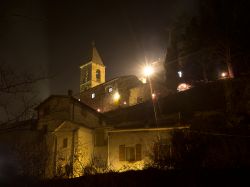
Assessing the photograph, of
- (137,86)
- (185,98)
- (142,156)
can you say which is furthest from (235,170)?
(137,86)

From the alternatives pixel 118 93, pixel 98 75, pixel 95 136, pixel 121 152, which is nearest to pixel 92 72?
pixel 98 75

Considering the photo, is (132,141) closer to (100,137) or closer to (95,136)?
(100,137)

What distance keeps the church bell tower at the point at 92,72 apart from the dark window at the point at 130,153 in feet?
164

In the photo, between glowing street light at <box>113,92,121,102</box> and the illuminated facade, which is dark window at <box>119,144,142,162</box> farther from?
glowing street light at <box>113,92,121,102</box>

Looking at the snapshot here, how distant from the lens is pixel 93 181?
1191cm

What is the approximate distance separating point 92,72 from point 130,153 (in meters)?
54.2

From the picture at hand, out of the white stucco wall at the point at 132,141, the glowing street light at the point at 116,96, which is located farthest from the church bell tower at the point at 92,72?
the white stucco wall at the point at 132,141

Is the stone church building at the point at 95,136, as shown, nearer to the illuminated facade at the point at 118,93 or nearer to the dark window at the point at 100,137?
the dark window at the point at 100,137

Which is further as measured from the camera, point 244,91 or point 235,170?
point 244,91

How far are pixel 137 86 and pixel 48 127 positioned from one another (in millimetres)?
26585

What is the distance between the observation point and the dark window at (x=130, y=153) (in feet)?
84.8

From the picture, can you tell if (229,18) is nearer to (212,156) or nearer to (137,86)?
(212,156)

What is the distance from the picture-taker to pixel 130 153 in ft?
85.8

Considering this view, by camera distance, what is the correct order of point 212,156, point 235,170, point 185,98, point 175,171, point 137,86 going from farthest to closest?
point 137,86 < point 185,98 < point 212,156 < point 175,171 < point 235,170
